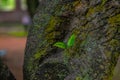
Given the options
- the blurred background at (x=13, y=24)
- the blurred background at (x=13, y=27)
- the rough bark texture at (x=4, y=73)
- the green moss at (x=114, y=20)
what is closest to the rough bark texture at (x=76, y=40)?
the green moss at (x=114, y=20)

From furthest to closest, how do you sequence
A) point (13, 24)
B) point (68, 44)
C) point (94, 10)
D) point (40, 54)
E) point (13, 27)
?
point (13, 24)
point (13, 27)
point (40, 54)
point (68, 44)
point (94, 10)

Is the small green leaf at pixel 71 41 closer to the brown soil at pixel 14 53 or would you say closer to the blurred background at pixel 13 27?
the brown soil at pixel 14 53

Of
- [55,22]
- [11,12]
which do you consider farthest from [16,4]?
[55,22]

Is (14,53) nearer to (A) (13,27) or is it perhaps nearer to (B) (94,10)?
(A) (13,27)

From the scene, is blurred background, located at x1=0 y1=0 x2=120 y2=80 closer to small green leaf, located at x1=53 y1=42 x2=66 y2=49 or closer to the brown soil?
the brown soil

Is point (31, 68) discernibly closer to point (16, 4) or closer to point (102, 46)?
point (102, 46)

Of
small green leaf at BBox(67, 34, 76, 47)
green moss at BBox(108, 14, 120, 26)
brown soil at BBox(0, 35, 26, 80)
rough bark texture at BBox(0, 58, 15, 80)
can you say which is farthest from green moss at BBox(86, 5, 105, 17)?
brown soil at BBox(0, 35, 26, 80)

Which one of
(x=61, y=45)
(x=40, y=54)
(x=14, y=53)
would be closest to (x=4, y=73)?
(x=40, y=54)

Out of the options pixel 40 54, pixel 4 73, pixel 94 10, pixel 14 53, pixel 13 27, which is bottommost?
pixel 13 27
